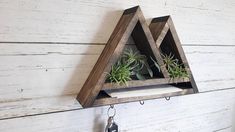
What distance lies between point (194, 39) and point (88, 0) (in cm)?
50

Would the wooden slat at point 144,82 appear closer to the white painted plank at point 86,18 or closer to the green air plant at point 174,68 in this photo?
the green air plant at point 174,68

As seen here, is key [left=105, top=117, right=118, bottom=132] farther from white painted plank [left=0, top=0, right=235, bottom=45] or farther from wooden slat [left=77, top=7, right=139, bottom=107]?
white painted plank [left=0, top=0, right=235, bottom=45]

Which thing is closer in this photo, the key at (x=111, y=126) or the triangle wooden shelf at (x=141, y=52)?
the triangle wooden shelf at (x=141, y=52)

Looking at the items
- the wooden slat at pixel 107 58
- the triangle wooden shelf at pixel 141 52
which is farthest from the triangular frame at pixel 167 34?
the wooden slat at pixel 107 58

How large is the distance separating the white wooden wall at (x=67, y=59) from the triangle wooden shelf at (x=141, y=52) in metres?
0.04

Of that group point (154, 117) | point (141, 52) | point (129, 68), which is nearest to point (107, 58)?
point (129, 68)

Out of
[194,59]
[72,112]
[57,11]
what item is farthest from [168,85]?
[57,11]

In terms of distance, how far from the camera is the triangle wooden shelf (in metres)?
0.70

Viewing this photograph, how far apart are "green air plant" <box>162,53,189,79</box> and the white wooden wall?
16 cm

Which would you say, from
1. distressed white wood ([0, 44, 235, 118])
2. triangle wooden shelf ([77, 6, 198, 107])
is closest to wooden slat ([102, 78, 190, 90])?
triangle wooden shelf ([77, 6, 198, 107])

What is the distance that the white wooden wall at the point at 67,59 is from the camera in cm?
67

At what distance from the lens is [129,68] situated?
29.5 inches

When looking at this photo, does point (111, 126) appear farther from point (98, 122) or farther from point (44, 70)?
point (44, 70)

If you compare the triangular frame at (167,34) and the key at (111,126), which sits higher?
the triangular frame at (167,34)
